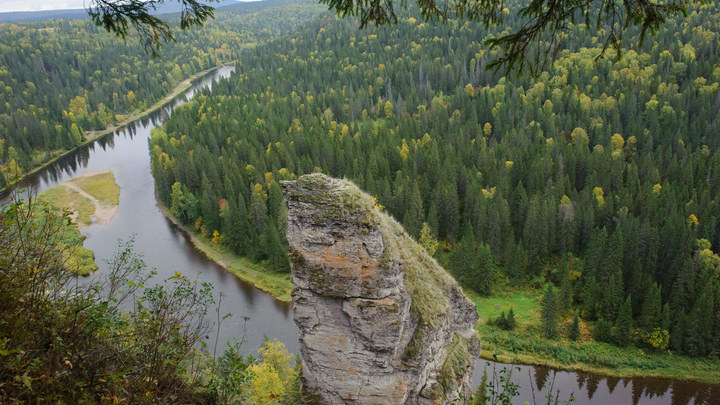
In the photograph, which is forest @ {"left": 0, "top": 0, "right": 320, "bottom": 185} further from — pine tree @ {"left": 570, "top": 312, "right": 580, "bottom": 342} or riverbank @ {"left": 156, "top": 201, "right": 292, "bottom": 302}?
pine tree @ {"left": 570, "top": 312, "right": 580, "bottom": 342}

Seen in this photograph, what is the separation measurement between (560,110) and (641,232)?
45.9 meters

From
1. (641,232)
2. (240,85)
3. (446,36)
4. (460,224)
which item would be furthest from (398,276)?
(446,36)

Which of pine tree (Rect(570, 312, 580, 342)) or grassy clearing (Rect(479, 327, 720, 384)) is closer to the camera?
grassy clearing (Rect(479, 327, 720, 384))

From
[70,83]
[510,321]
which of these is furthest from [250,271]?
[70,83]

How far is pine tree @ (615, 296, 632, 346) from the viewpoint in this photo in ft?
139

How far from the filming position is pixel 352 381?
61.3ft

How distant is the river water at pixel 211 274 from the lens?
125 ft

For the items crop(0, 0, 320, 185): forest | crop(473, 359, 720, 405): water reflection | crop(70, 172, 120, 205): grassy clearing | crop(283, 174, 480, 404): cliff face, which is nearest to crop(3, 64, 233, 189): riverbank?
crop(0, 0, 320, 185): forest

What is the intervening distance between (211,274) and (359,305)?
42.5 meters

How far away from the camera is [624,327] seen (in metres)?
42.3

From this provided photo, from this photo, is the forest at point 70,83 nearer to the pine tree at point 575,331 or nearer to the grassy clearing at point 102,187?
the grassy clearing at point 102,187

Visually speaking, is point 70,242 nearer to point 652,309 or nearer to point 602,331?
point 602,331

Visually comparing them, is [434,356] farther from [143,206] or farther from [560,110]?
[560,110]

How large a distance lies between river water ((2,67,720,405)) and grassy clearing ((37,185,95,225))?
295cm
